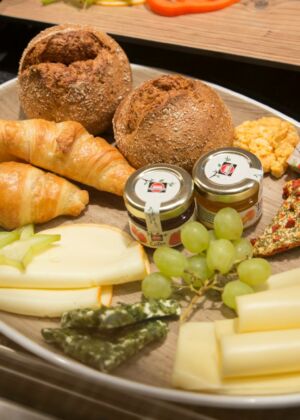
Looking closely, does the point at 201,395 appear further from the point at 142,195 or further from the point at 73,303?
the point at 142,195

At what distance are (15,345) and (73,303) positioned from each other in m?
0.22

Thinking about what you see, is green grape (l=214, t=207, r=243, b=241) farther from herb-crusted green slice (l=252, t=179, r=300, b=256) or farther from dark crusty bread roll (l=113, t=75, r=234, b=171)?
dark crusty bread roll (l=113, t=75, r=234, b=171)

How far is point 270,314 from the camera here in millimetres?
1305

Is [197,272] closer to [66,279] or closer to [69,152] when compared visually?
[66,279]

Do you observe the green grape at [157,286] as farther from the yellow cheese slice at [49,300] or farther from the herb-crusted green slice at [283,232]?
the herb-crusted green slice at [283,232]

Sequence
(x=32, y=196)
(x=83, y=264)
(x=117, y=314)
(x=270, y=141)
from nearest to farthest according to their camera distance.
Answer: (x=117, y=314) → (x=83, y=264) → (x=32, y=196) → (x=270, y=141)

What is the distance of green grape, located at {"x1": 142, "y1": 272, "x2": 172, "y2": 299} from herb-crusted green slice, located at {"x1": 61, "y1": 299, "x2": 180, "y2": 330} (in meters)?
0.02

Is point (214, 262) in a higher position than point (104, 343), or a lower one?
higher

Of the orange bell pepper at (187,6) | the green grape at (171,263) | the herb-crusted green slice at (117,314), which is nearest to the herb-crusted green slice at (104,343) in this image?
the herb-crusted green slice at (117,314)

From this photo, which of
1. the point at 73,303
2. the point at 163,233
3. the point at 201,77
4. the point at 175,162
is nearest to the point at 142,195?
the point at 163,233

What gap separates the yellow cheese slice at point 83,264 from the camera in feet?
4.98

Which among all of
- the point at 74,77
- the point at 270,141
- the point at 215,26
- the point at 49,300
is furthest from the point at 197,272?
the point at 215,26

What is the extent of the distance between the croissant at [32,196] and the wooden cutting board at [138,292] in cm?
7

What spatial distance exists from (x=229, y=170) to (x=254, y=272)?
0.36m
